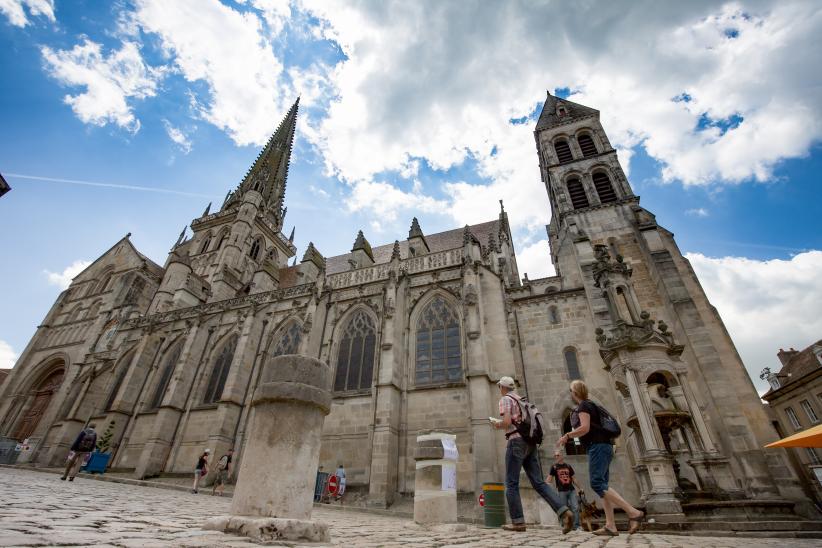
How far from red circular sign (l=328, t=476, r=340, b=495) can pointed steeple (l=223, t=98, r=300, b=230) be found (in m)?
31.5

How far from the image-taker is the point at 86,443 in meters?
10.0

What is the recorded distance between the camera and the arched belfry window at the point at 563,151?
22.3m

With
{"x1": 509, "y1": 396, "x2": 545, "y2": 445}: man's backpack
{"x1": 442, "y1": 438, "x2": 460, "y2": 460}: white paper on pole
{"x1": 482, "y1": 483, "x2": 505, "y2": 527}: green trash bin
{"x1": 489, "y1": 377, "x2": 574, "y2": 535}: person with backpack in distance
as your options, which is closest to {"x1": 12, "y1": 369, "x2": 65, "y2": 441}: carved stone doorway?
{"x1": 442, "y1": 438, "x2": 460, "y2": 460}: white paper on pole

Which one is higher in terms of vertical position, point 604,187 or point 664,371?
point 604,187

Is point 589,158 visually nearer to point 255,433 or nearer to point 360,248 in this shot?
point 360,248

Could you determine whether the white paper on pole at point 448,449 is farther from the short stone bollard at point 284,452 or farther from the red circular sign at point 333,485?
the red circular sign at point 333,485

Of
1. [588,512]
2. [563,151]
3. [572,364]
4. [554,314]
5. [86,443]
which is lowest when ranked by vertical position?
[588,512]

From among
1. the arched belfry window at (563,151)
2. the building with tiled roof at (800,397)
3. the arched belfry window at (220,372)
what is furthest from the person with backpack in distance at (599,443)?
the building with tiled roof at (800,397)

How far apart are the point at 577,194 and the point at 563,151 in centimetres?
418

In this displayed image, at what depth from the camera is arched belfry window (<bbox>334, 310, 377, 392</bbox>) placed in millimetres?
15703

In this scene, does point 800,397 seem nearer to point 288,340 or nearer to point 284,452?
point 288,340

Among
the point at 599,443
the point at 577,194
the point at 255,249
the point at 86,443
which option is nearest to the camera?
the point at 599,443

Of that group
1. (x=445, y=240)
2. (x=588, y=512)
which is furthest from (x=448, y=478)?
(x=445, y=240)

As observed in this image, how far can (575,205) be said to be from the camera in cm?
1966
